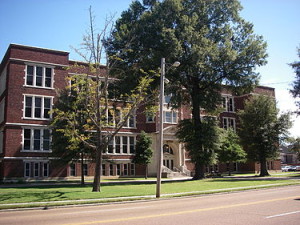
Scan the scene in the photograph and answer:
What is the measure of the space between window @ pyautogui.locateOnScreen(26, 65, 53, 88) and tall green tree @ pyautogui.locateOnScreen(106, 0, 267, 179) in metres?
12.2

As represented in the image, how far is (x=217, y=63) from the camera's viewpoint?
3175cm

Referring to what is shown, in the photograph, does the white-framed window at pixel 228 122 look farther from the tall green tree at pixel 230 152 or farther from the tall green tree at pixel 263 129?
the tall green tree at pixel 263 129

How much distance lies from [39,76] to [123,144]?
1510cm

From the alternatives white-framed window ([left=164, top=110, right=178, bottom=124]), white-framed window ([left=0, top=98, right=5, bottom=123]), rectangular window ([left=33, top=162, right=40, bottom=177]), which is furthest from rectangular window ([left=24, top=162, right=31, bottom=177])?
white-framed window ([left=164, top=110, right=178, bottom=124])

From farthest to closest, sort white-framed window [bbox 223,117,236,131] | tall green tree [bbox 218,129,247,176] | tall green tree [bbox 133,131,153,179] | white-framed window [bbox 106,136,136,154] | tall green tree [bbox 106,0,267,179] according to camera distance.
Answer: white-framed window [bbox 223,117,236,131]
white-framed window [bbox 106,136,136,154]
tall green tree [bbox 218,129,247,176]
tall green tree [bbox 133,131,153,179]
tall green tree [bbox 106,0,267,179]

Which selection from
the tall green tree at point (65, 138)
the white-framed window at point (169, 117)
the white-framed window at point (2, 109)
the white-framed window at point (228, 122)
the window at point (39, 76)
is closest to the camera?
the tall green tree at point (65, 138)

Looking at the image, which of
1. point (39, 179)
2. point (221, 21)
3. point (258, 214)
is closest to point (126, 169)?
point (39, 179)

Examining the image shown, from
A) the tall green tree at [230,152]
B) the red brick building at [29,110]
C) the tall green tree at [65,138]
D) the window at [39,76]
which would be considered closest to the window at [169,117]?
the tall green tree at [230,152]

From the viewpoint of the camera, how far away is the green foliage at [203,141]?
109 feet

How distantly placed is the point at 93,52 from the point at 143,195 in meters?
9.98

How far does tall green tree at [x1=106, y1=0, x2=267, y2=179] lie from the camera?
3078 centimetres

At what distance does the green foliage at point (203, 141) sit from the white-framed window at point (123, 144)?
1400cm

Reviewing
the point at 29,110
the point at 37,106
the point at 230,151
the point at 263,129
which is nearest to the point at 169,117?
the point at 230,151

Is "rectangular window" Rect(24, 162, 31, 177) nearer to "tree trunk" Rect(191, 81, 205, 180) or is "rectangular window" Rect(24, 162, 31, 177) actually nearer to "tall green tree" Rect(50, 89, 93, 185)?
"tall green tree" Rect(50, 89, 93, 185)
